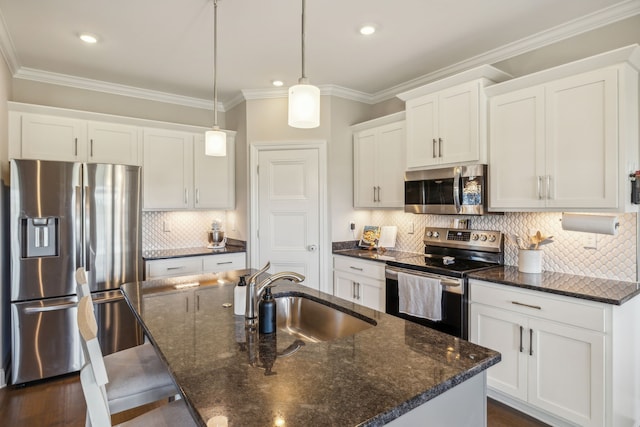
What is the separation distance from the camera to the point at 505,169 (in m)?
2.67

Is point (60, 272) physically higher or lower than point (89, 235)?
lower

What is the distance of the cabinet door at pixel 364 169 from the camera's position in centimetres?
384

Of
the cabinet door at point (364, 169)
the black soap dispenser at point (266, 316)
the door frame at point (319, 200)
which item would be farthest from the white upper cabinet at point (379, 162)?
the black soap dispenser at point (266, 316)

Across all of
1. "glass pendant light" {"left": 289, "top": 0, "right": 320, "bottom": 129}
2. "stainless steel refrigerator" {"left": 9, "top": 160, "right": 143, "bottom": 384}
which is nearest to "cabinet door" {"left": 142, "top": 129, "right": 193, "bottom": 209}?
"stainless steel refrigerator" {"left": 9, "top": 160, "right": 143, "bottom": 384}

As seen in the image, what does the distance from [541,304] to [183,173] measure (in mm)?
3507

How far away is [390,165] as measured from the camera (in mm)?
3643

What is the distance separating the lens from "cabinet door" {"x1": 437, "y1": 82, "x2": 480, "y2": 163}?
2783mm

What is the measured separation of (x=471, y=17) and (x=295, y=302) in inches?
88.2

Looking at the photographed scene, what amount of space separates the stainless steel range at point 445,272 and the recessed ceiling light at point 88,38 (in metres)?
2.97

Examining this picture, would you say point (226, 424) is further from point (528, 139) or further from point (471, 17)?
point (471, 17)

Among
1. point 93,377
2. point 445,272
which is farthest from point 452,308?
point 93,377

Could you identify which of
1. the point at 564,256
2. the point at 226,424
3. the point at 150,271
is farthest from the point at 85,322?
the point at 564,256

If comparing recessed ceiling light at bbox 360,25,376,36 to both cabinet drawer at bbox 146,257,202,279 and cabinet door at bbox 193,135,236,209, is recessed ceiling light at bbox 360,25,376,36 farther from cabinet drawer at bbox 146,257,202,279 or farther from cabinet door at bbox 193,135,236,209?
cabinet drawer at bbox 146,257,202,279

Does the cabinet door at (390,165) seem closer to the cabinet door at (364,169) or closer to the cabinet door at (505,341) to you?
the cabinet door at (364,169)
